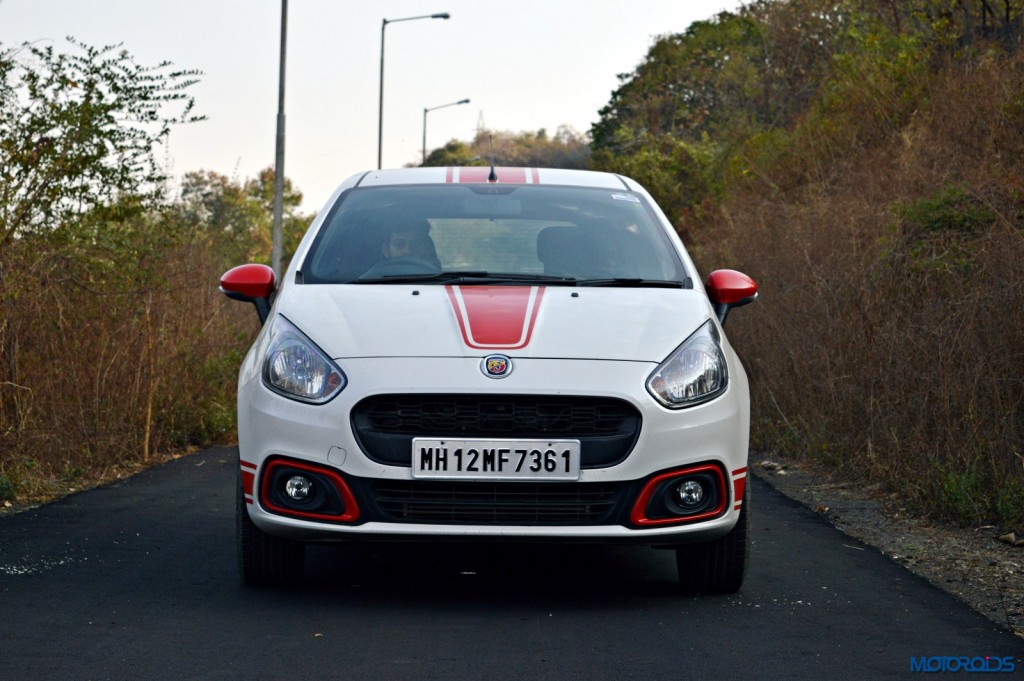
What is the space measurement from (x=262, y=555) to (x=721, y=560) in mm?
1786

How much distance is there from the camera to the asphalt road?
15.1 feet

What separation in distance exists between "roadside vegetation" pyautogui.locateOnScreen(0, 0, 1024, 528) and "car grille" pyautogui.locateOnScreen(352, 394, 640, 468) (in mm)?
3018

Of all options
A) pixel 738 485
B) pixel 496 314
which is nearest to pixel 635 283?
pixel 496 314

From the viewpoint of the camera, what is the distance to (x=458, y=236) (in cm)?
648

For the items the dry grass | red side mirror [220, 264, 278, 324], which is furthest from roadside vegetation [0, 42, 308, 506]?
red side mirror [220, 264, 278, 324]

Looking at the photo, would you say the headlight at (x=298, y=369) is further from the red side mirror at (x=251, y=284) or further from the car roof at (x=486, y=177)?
the car roof at (x=486, y=177)

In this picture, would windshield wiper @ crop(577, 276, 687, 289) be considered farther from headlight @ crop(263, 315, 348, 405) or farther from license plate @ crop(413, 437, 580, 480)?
headlight @ crop(263, 315, 348, 405)

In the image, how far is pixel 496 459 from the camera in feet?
17.0

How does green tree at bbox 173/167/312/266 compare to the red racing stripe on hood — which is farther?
green tree at bbox 173/167/312/266

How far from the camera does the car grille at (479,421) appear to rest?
17.1 feet

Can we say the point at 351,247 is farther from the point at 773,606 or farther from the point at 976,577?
the point at 976,577

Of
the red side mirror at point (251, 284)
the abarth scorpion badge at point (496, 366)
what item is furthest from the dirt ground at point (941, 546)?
the red side mirror at point (251, 284)

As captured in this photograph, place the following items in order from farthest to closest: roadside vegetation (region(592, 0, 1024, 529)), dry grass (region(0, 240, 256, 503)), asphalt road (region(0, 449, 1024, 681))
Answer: dry grass (region(0, 240, 256, 503)) < roadside vegetation (region(592, 0, 1024, 529)) < asphalt road (region(0, 449, 1024, 681))

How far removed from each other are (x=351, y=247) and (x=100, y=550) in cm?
188
